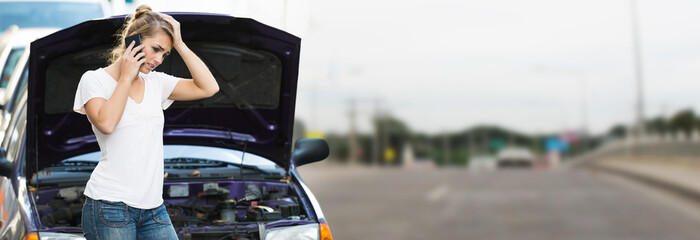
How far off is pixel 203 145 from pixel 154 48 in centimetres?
244

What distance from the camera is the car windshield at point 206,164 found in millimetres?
5164

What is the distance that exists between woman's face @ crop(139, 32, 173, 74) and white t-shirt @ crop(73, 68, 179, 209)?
5.1 inches

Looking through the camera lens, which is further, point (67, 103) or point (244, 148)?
point (244, 148)

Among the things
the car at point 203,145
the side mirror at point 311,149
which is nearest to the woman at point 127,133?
the car at point 203,145

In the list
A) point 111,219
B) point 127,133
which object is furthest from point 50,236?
point 127,133

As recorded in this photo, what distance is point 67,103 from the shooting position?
15.6ft

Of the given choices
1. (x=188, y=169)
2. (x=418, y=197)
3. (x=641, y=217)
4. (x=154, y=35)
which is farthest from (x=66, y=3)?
(x=418, y=197)

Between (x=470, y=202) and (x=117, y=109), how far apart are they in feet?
50.5

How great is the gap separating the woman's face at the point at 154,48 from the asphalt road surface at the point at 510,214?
811 centimetres

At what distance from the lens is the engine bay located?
4453mm

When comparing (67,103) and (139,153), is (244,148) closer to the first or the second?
(67,103)

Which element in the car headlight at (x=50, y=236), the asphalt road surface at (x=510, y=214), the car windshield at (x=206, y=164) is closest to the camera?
the car headlight at (x=50, y=236)

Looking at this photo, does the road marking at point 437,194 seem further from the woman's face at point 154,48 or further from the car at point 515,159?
the car at point 515,159

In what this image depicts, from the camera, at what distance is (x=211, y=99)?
202 inches
